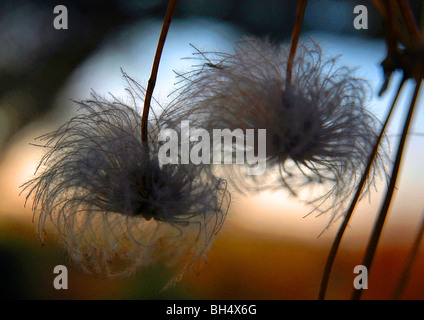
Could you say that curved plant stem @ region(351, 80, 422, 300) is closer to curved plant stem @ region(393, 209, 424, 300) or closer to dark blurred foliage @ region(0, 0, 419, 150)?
curved plant stem @ region(393, 209, 424, 300)

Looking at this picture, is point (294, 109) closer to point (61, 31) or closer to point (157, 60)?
point (157, 60)

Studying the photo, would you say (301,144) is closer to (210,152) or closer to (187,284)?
(210,152)

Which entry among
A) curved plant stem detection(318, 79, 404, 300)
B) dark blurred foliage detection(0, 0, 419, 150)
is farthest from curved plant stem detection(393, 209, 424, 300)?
dark blurred foliage detection(0, 0, 419, 150)

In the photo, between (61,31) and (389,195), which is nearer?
(389,195)

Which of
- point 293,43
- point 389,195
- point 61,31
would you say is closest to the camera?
point 389,195

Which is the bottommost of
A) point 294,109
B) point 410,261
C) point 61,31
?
point 410,261

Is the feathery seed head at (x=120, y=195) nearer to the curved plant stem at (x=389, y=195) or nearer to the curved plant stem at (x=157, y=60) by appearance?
the curved plant stem at (x=157, y=60)

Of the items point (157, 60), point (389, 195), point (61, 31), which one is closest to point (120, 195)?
point (157, 60)

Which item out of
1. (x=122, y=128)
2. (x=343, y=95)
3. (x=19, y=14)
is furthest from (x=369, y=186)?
(x=19, y=14)

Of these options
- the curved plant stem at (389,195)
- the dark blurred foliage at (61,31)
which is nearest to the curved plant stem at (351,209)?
the curved plant stem at (389,195)
